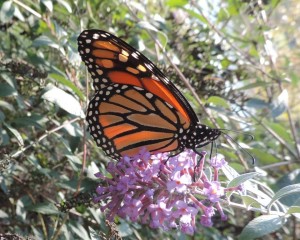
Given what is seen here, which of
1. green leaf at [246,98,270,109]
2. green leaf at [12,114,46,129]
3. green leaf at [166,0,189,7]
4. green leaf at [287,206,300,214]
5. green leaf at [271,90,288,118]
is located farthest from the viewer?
green leaf at [166,0,189,7]

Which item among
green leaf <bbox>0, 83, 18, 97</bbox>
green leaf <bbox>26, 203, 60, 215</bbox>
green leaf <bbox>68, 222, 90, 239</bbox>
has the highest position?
green leaf <bbox>0, 83, 18, 97</bbox>

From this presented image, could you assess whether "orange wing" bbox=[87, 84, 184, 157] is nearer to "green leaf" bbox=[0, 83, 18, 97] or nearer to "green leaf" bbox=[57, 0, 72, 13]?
"green leaf" bbox=[0, 83, 18, 97]

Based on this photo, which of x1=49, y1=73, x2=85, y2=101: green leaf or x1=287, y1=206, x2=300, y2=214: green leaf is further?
x1=49, y1=73, x2=85, y2=101: green leaf

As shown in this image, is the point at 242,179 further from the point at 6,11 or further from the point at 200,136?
the point at 6,11

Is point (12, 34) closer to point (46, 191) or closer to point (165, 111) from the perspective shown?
point (46, 191)

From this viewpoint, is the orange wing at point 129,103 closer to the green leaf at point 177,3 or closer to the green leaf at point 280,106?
the green leaf at point 280,106

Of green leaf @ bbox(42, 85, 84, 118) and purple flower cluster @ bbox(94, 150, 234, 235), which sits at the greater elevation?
green leaf @ bbox(42, 85, 84, 118)

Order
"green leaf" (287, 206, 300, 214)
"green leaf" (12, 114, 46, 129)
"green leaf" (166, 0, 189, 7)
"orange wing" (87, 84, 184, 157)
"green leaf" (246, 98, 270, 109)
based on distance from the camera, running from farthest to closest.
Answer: "green leaf" (166, 0, 189, 7), "green leaf" (246, 98, 270, 109), "green leaf" (12, 114, 46, 129), "orange wing" (87, 84, 184, 157), "green leaf" (287, 206, 300, 214)

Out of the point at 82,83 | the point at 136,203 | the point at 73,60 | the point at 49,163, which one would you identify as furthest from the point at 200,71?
the point at 136,203

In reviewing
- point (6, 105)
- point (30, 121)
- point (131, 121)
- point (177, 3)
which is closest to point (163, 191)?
point (131, 121)

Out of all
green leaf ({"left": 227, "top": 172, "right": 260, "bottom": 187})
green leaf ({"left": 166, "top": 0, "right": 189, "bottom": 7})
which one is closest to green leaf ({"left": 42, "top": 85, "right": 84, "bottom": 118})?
green leaf ({"left": 227, "top": 172, "right": 260, "bottom": 187})
